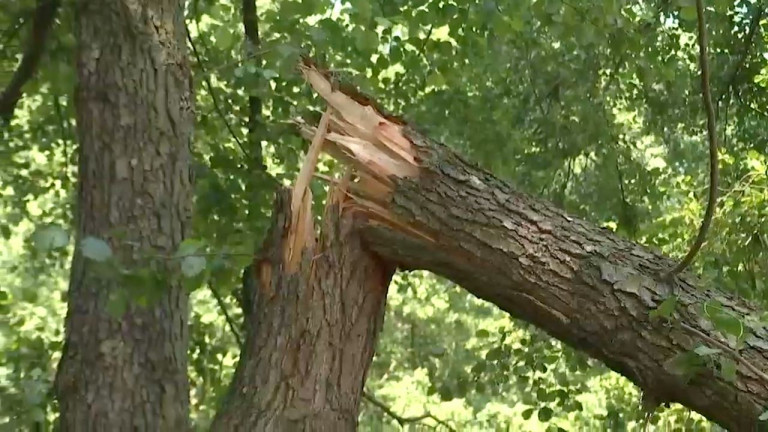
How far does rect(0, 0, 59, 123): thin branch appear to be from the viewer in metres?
2.91

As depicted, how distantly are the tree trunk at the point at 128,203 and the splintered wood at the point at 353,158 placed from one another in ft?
1.02

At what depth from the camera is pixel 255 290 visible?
7.47 ft

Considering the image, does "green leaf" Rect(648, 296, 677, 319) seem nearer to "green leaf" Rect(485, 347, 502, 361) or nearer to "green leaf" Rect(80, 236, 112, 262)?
"green leaf" Rect(80, 236, 112, 262)

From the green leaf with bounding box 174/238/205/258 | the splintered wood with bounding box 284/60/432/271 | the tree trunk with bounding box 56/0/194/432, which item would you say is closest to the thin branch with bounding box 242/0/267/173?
the tree trunk with bounding box 56/0/194/432

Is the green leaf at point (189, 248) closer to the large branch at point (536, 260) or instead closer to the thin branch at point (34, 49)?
the large branch at point (536, 260)

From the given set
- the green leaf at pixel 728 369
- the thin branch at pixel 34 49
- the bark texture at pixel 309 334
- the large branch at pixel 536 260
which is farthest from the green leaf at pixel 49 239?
the thin branch at pixel 34 49

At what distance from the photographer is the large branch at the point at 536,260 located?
6.85 feet

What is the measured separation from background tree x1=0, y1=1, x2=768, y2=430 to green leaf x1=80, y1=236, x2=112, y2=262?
0.72 meters

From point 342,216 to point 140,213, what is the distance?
47cm

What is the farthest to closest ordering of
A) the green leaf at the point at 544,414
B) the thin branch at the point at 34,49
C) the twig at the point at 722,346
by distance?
1. the green leaf at the point at 544,414
2. the thin branch at the point at 34,49
3. the twig at the point at 722,346

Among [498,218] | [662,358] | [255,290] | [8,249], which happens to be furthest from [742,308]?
[8,249]

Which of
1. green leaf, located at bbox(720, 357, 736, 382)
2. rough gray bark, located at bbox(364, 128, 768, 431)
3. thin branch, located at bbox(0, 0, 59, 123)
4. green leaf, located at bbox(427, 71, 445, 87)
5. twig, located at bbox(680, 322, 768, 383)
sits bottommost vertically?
green leaf, located at bbox(720, 357, 736, 382)

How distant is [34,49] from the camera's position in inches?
117

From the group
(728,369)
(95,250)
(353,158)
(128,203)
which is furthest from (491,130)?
(95,250)
